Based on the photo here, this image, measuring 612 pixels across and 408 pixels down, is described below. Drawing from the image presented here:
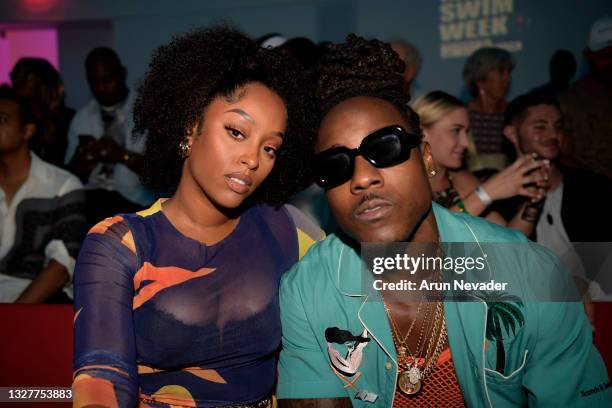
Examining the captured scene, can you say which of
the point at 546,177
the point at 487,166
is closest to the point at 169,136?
the point at 546,177

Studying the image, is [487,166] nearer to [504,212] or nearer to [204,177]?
[504,212]

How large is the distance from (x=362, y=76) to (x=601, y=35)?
10.2ft

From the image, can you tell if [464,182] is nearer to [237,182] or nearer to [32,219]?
[237,182]

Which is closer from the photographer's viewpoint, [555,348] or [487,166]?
[555,348]

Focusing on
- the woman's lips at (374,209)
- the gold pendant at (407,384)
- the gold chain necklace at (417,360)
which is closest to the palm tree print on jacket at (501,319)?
the gold chain necklace at (417,360)

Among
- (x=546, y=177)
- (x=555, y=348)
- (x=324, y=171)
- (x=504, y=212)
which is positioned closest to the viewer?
(x=555, y=348)

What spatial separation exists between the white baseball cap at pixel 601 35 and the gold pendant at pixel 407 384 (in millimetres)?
3427

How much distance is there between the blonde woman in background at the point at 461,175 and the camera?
3.47m

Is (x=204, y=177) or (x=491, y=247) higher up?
(x=204, y=177)

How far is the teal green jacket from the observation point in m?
1.86

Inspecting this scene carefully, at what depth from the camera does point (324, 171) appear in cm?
199

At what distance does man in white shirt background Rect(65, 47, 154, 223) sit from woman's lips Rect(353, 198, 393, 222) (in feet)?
Answer: 7.72

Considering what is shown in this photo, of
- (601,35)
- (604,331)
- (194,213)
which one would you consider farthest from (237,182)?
(601,35)

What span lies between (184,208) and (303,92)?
0.66 meters
